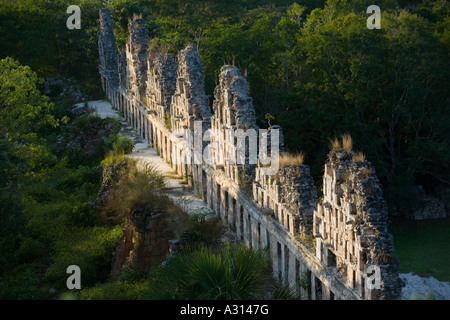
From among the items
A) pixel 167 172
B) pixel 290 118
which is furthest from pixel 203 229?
pixel 290 118

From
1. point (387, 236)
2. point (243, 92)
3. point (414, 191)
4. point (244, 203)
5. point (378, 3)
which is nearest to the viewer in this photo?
point (387, 236)

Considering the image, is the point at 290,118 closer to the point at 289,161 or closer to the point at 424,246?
the point at 424,246

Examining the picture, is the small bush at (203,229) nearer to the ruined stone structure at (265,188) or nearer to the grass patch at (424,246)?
the ruined stone structure at (265,188)

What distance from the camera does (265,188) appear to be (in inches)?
957

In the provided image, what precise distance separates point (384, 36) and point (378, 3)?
1693cm

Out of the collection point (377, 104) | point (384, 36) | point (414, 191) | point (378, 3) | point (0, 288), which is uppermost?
point (378, 3)

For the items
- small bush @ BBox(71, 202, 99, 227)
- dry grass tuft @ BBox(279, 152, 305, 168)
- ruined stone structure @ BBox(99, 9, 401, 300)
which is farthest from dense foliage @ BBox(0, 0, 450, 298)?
dry grass tuft @ BBox(279, 152, 305, 168)

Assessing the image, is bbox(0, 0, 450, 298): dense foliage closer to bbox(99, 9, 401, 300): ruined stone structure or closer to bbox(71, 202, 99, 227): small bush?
bbox(71, 202, 99, 227): small bush

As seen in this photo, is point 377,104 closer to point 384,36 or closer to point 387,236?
point 384,36

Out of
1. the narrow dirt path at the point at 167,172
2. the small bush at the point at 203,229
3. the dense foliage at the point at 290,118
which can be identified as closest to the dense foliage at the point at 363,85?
the dense foliage at the point at 290,118

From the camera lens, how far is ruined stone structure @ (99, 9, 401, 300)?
1797cm

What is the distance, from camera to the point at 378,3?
182 ft

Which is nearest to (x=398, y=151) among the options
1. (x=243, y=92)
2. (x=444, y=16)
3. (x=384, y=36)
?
(x=384, y=36)

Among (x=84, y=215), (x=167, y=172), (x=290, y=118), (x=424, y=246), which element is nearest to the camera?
(x=84, y=215)
